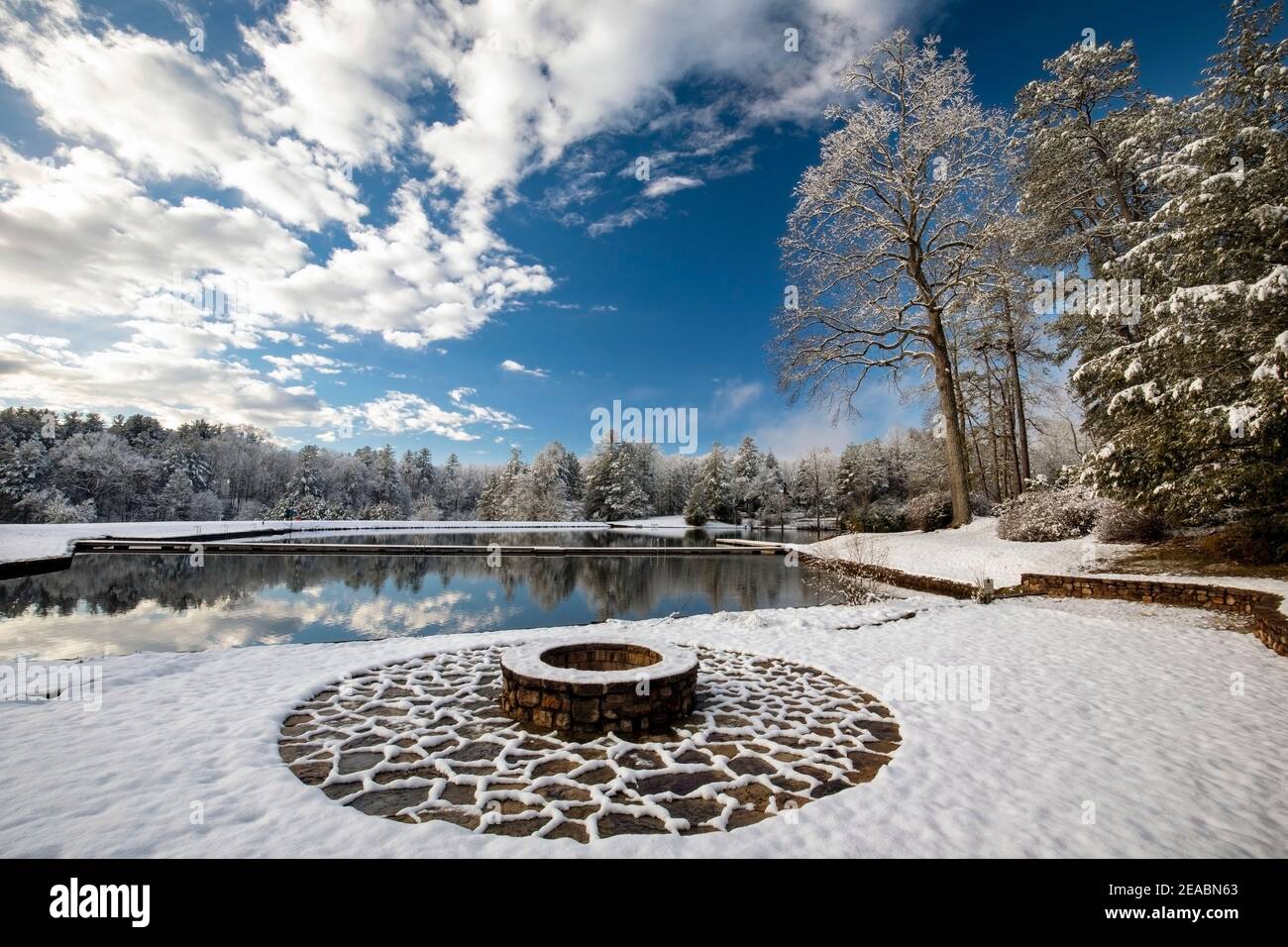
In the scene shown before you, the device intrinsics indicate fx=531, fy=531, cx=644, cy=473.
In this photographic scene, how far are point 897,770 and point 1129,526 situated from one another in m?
11.3

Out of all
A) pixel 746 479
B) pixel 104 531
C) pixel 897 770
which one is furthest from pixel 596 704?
pixel 746 479

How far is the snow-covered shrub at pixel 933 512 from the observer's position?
58.2 ft

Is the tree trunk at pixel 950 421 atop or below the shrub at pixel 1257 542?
atop

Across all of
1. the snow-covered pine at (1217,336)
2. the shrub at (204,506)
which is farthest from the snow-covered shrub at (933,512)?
the shrub at (204,506)

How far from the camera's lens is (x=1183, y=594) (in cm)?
780

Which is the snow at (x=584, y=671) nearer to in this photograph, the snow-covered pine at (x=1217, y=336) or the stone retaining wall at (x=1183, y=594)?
the stone retaining wall at (x=1183, y=594)

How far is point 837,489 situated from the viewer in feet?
145

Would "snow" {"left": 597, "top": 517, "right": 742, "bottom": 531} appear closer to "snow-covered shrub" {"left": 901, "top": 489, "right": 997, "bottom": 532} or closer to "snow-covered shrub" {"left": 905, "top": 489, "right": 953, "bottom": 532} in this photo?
"snow-covered shrub" {"left": 901, "top": 489, "right": 997, "bottom": 532}

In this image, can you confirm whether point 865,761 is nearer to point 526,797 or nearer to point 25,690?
point 526,797

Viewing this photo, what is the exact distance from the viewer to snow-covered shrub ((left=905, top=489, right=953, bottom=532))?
17.7 metres

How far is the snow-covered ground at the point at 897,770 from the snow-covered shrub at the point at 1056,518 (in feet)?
23.2

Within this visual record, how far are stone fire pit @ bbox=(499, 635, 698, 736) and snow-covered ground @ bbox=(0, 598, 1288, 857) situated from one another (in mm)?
1462
